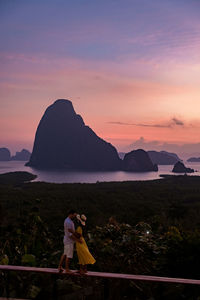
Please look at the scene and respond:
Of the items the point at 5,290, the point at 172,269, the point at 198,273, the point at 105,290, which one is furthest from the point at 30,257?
the point at 198,273

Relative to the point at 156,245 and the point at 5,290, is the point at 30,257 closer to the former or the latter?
the point at 5,290

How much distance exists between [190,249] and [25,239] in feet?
12.5

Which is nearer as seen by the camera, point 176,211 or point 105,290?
point 105,290

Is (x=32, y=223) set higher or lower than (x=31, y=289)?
higher

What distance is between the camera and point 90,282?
16.7ft

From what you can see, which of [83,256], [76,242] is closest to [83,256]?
[83,256]

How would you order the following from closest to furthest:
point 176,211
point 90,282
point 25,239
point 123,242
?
point 90,282, point 123,242, point 25,239, point 176,211

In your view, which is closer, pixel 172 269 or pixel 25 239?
pixel 172 269

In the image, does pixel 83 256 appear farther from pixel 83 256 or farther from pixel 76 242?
pixel 76 242

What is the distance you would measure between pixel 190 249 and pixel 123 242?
144 cm

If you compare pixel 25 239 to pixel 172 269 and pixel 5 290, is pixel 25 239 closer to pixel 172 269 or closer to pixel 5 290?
pixel 5 290

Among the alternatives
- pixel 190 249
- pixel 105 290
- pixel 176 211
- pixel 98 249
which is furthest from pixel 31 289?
pixel 176 211

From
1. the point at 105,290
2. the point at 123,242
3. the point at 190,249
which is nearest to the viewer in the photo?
the point at 105,290

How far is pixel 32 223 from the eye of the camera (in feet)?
25.0
